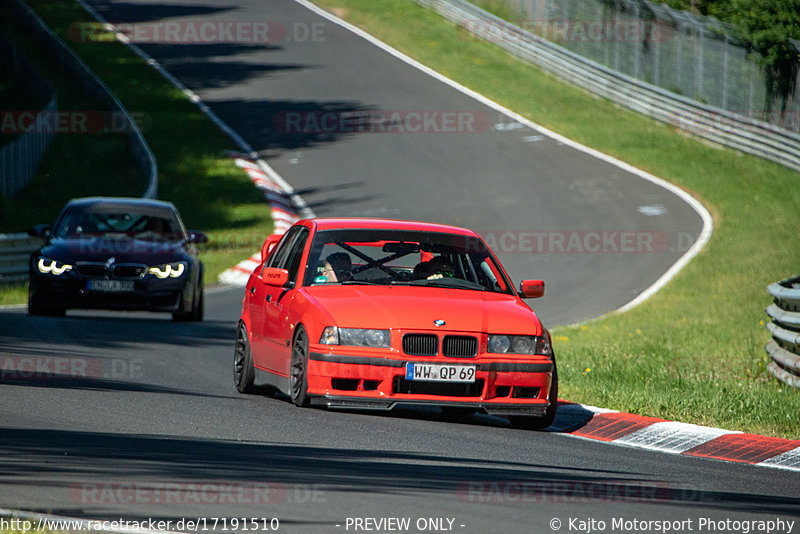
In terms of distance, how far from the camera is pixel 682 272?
924 inches

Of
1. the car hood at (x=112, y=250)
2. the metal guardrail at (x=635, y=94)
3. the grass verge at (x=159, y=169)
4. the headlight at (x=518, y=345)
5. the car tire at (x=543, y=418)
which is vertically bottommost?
the grass verge at (x=159, y=169)

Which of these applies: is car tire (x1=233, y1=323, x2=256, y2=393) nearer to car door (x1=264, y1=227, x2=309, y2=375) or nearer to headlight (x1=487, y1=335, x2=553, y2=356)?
car door (x1=264, y1=227, x2=309, y2=375)

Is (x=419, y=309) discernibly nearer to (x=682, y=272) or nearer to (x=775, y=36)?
(x=682, y=272)

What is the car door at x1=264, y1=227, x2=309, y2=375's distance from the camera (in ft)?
33.3

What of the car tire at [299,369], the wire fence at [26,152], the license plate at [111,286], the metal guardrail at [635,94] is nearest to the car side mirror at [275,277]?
the car tire at [299,369]

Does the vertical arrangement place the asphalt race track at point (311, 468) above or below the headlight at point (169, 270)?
above

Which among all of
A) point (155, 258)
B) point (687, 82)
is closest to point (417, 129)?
point (687, 82)

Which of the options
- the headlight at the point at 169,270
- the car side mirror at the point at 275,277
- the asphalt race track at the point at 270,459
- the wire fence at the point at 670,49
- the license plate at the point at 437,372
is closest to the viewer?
the asphalt race track at the point at 270,459

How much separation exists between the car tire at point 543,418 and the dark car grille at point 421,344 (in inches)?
36.7

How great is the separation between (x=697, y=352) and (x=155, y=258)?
655cm

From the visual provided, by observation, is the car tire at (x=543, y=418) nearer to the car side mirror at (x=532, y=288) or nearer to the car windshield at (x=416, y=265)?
the car side mirror at (x=532, y=288)

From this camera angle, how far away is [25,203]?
95.8ft

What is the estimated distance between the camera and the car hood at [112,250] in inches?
627

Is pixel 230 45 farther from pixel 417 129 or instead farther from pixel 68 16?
pixel 417 129
